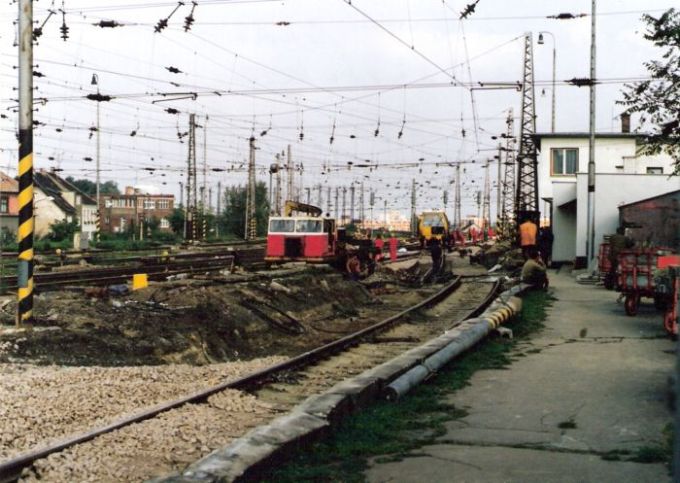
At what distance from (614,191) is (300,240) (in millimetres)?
13253

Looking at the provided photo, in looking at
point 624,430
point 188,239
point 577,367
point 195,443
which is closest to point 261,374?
point 195,443

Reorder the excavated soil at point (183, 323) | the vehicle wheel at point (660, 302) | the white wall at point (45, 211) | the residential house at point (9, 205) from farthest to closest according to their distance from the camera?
the white wall at point (45, 211) → the residential house at point (9, 205) → the vehicle wheel at point (660, 302) → the excavated soil at point (183, 323)

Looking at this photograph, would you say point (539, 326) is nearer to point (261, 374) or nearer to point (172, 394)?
point (261, 374)

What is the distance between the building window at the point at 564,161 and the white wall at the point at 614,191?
1614 centimetres

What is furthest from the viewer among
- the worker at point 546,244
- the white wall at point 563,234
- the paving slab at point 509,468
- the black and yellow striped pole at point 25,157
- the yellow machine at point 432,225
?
the yellow machine at point 432,225

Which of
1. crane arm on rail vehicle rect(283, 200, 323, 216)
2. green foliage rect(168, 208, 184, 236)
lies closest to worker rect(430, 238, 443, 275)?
crane arm on rail vehicle rect(283, 200, 323, 216)

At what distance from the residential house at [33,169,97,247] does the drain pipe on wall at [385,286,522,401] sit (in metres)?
53.3

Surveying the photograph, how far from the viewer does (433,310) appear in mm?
23078

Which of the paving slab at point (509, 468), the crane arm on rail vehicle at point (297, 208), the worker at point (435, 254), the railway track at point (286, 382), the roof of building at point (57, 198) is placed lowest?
the railway track at point (286, 382)

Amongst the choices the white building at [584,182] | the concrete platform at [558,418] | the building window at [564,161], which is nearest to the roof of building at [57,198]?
the white building at [584,182]

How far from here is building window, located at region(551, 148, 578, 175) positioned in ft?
167

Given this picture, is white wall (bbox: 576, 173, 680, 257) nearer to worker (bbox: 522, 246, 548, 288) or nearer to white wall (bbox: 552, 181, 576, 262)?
white wall (bbox: 552, 181, 576, 262)

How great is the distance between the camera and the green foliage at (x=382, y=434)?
6254 millimetres

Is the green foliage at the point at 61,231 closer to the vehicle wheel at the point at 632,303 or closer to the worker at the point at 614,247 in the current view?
the worker at the point at 614,247
